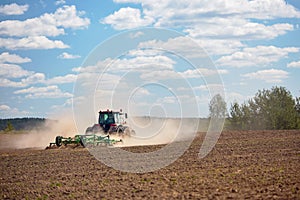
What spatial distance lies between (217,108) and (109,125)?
98.4 ft

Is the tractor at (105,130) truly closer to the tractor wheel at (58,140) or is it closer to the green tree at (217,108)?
the tractor wheel at (58,140)

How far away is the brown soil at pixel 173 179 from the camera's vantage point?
13102 millimetres

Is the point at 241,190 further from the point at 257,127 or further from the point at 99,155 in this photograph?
the point at 257,127

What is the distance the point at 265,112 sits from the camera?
60219 mm

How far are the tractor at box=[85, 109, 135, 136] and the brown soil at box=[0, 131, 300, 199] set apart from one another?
28.2ft

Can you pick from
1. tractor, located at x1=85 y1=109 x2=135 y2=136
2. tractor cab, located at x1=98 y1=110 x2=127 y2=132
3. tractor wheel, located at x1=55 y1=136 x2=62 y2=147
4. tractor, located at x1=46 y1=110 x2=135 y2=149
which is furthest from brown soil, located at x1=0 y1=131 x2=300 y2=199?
tractor cab, located at x1=98 y1=110 x2=127 y2=132

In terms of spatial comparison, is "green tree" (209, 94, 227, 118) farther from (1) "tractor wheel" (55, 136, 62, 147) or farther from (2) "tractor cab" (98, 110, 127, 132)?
(1) "tractor wheel" (55, 136, 62, 147)

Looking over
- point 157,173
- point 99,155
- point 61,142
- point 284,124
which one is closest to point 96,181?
point 157,173

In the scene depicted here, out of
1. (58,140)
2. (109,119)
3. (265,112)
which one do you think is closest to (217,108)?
(265,112)

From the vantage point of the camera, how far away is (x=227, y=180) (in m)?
14.7

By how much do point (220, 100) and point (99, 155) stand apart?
37443 millimetres

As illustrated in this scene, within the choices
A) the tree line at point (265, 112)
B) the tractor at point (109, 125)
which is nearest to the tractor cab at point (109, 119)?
the tractor at point (109, 125)

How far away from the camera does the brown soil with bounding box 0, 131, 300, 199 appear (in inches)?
516

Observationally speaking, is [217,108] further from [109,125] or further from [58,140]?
[58,140]
